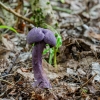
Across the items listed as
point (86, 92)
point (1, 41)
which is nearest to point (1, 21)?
point (1, 41)

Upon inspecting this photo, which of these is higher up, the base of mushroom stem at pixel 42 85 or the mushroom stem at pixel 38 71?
the mushroom stem at pixel 38 71

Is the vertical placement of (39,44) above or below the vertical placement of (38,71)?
above

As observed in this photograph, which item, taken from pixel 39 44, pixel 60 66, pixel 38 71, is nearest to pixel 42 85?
pixel 38 71

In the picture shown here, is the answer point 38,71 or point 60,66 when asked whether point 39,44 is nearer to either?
point 38,71

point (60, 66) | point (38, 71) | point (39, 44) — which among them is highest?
point (39, 44)

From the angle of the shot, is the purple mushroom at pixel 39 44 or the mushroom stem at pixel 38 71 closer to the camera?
the purple mushroom at pixel 39 44
